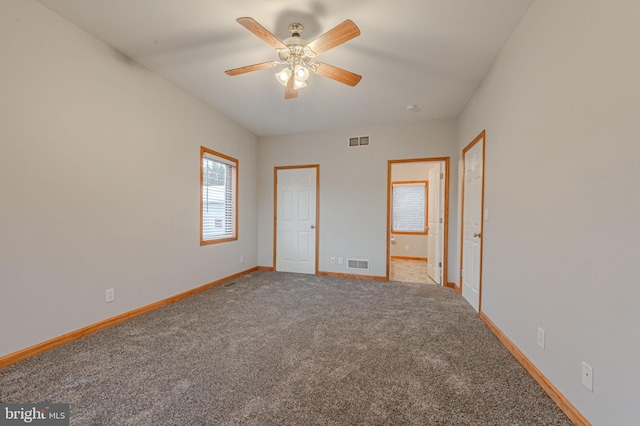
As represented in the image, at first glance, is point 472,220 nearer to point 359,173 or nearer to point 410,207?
point 359,173

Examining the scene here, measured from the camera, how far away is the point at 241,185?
4.77m

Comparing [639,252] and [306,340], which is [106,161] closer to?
[306,340]

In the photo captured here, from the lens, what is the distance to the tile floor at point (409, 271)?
4754mm

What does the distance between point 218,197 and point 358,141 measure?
2.57 metres

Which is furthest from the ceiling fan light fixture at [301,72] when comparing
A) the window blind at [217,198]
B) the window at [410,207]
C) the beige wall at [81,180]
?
the window at [410,207]

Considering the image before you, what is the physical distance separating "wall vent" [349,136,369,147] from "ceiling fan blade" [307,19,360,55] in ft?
8.65

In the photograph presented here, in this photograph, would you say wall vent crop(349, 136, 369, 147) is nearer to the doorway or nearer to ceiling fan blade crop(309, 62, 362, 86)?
the doorway

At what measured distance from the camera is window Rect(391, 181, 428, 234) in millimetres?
7043

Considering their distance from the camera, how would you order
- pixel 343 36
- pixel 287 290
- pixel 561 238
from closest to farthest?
pixel 561 238, pixel 343 36, pixel 287 290

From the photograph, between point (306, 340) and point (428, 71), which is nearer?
point (306, 340)

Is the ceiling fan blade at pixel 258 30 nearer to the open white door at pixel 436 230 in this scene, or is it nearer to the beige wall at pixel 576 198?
the beige wall at pixel 576 198

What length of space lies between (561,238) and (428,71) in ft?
7.07

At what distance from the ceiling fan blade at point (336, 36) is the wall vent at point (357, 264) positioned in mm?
3431

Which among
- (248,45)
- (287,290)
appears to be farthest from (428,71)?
(287,290)
